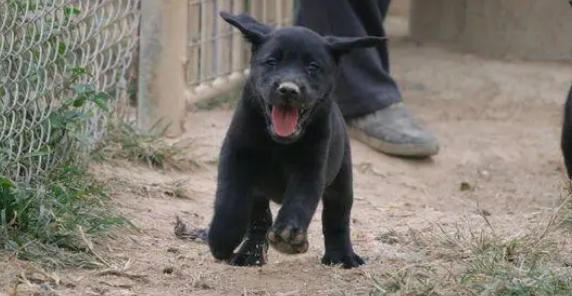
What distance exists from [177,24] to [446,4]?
10.9 ft

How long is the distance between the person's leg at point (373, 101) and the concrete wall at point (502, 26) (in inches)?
93.2

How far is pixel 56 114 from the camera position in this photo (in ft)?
15.1

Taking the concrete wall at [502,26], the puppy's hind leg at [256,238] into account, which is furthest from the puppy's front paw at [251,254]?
the concrete wall at [502,26]

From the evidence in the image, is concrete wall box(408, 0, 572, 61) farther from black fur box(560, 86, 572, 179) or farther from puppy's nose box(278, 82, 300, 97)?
puppy's nose box(278, 82, 300, 97)

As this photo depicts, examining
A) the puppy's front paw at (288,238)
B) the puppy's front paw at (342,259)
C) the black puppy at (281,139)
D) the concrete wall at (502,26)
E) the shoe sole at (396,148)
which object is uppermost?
the black puppy at (281,139)

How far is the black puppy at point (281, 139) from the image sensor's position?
3.78 metres

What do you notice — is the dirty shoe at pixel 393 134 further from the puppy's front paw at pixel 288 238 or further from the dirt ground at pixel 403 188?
the puppy's front paw at pixel 288 238

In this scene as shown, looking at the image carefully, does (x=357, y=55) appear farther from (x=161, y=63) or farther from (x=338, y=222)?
(x=338, y=222)

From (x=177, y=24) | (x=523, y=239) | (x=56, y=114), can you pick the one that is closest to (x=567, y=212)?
(x=523, y=239)

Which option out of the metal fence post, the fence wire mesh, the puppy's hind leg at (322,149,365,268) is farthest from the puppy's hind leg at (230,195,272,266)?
the metal fence post

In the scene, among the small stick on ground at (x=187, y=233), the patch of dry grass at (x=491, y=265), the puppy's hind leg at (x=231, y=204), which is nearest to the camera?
the patch of dry grass at (x=491, y=265)

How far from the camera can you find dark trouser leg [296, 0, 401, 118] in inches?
257

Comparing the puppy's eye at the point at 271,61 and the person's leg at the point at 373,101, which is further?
the person's leg at the point at 373,101

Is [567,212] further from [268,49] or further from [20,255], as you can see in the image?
[20,255]
